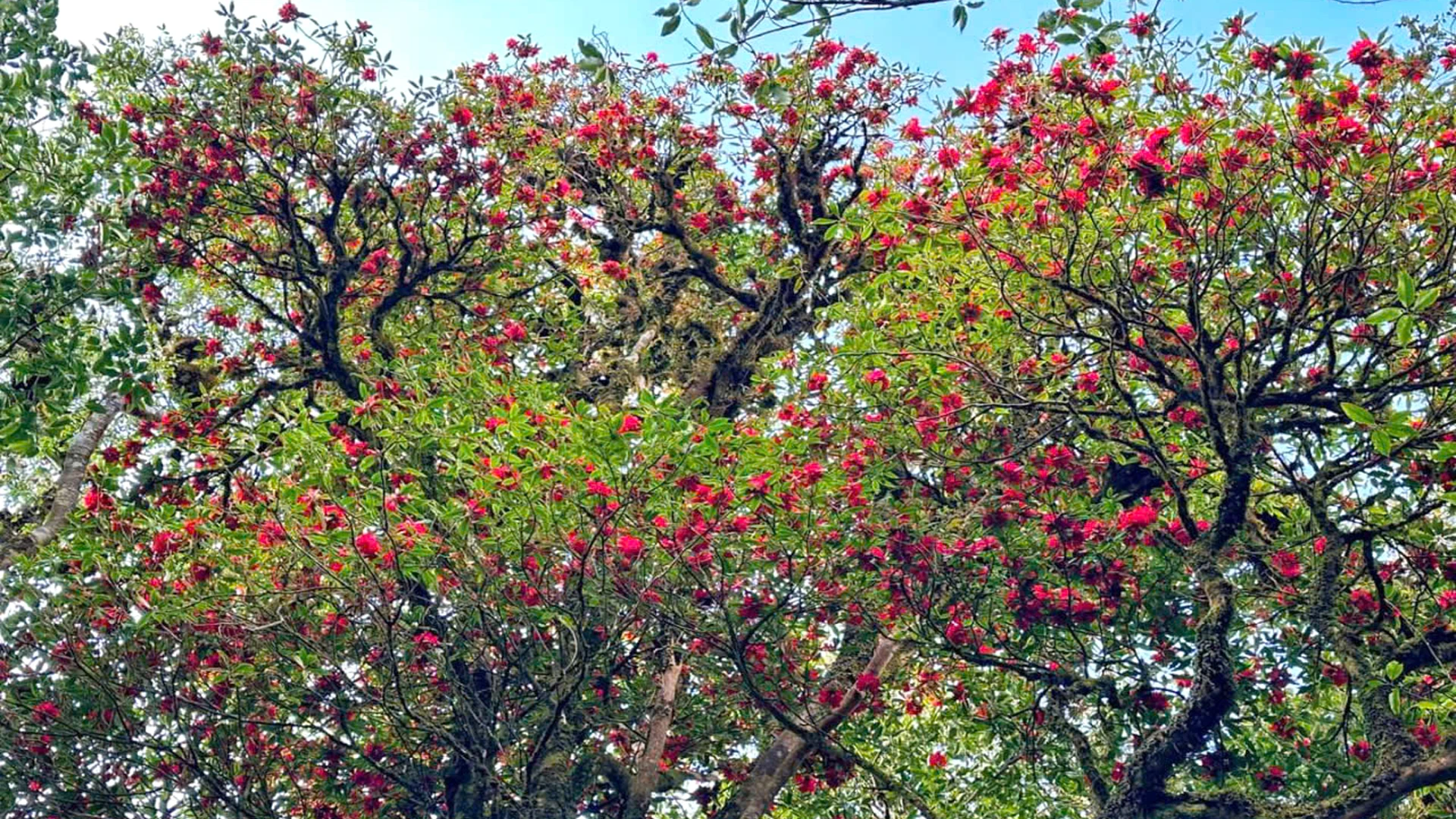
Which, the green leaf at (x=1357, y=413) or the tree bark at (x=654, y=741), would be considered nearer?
the green leaf at (x=1357, y=413)

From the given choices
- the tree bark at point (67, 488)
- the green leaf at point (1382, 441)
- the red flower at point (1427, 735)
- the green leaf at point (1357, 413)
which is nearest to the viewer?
the green leaf at point (1357, 413)

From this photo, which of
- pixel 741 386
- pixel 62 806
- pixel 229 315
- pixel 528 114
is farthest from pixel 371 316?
pixel 62 806

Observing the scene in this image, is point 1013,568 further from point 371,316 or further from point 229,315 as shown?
point 229,315

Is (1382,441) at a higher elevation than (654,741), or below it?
below

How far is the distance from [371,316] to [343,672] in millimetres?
3772

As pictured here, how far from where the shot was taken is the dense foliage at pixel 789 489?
249 inches

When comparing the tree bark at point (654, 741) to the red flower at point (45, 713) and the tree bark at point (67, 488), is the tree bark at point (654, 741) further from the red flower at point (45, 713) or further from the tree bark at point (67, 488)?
the tree bark at point (67, 488)

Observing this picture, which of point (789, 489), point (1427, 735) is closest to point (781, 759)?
point (789, 489)

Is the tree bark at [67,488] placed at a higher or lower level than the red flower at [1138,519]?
lower

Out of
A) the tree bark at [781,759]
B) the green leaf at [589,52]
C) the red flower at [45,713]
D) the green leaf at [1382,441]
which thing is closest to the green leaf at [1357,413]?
the green leaf at [1382,441]

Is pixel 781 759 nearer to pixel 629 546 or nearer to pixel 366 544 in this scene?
pixel 629 546

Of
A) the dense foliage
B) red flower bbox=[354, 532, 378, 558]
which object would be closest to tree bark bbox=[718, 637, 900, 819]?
Answer: the dense foliage

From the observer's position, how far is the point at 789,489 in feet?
22.4

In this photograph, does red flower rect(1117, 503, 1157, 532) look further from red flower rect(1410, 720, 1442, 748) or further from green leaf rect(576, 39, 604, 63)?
green leaf rect(576, 39, 604, 63)
